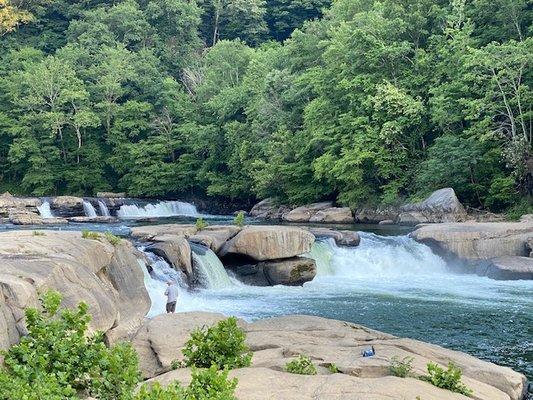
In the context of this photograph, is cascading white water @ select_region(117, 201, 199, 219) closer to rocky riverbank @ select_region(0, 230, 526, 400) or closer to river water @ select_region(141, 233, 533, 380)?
river water @ select_region(141, 233, 533, 380)

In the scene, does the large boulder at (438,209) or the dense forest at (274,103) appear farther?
the dense forest at (274,103)

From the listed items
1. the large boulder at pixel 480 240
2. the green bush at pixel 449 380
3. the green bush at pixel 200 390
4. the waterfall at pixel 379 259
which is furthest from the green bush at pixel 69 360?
the large boulder at pixel 480 240

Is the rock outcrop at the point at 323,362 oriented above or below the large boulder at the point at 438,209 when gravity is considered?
below

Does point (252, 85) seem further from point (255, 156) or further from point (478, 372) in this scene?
point (478, 372)

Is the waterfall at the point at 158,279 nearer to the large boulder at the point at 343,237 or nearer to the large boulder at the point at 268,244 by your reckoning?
the large boulder at the point at 268,244

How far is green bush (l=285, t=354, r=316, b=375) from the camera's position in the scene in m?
7.92

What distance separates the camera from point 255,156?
39281 mm

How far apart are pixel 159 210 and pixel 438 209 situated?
17.1 metres

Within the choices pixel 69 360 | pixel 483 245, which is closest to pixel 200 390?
pixel 69 360

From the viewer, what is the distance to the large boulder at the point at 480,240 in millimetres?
21953

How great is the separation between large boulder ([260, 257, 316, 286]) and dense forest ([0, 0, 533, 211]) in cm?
1273

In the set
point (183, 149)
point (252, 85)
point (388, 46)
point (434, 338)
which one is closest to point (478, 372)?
point (434, 338)

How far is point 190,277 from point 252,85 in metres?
25.1

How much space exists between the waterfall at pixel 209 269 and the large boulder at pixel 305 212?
14.6 meters
